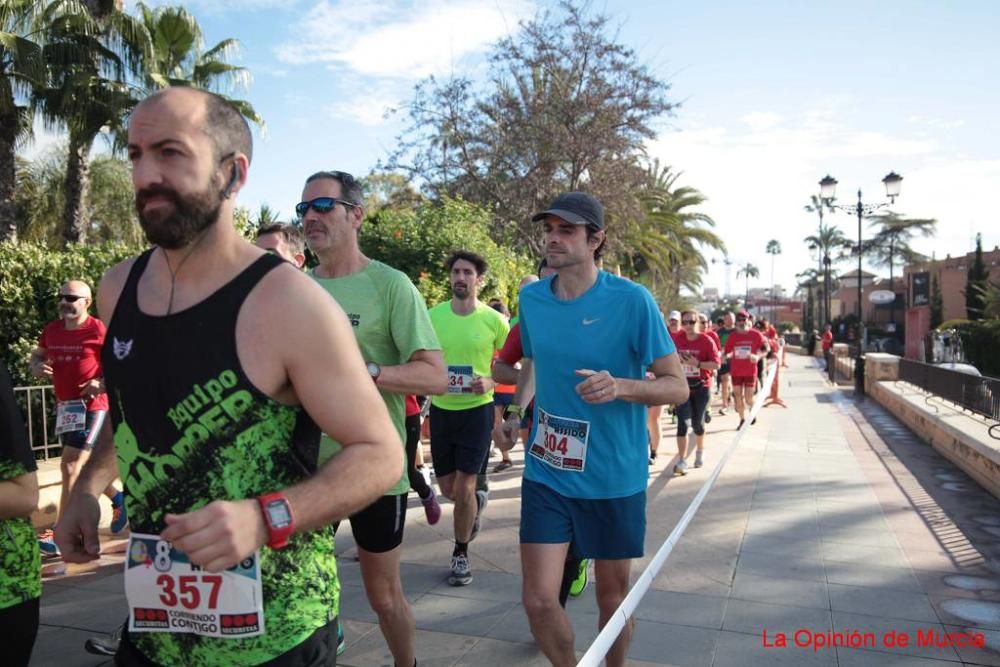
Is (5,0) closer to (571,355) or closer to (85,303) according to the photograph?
(85,303)

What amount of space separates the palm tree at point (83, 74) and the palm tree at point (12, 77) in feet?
1.06

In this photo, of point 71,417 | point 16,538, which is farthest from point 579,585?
point 71,417

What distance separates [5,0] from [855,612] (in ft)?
53.3

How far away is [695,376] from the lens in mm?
10156

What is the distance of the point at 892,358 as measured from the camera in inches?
883

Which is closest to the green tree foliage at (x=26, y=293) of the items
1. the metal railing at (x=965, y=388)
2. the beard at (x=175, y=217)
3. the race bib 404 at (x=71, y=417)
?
the race bib 404 at (x=71, y=417)

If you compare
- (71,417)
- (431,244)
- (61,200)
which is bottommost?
(71,417)

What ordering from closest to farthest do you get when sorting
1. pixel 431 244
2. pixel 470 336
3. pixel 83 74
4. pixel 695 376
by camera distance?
pixel 470 336 < pixel 695 376 < pixel 431 244 < pixel 83 74

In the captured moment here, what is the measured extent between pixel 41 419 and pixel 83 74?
9.37 metres

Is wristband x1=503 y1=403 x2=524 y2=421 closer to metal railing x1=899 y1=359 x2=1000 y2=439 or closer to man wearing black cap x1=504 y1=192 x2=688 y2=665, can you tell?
man wearing black cap x1=504 y1=192 x2=688 y2=665

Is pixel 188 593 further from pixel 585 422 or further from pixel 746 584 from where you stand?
pixel 746 584

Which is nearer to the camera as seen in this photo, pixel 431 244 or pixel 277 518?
pixel 277 518

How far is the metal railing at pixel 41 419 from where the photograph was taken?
8.41 meters

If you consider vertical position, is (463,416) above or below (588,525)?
above
